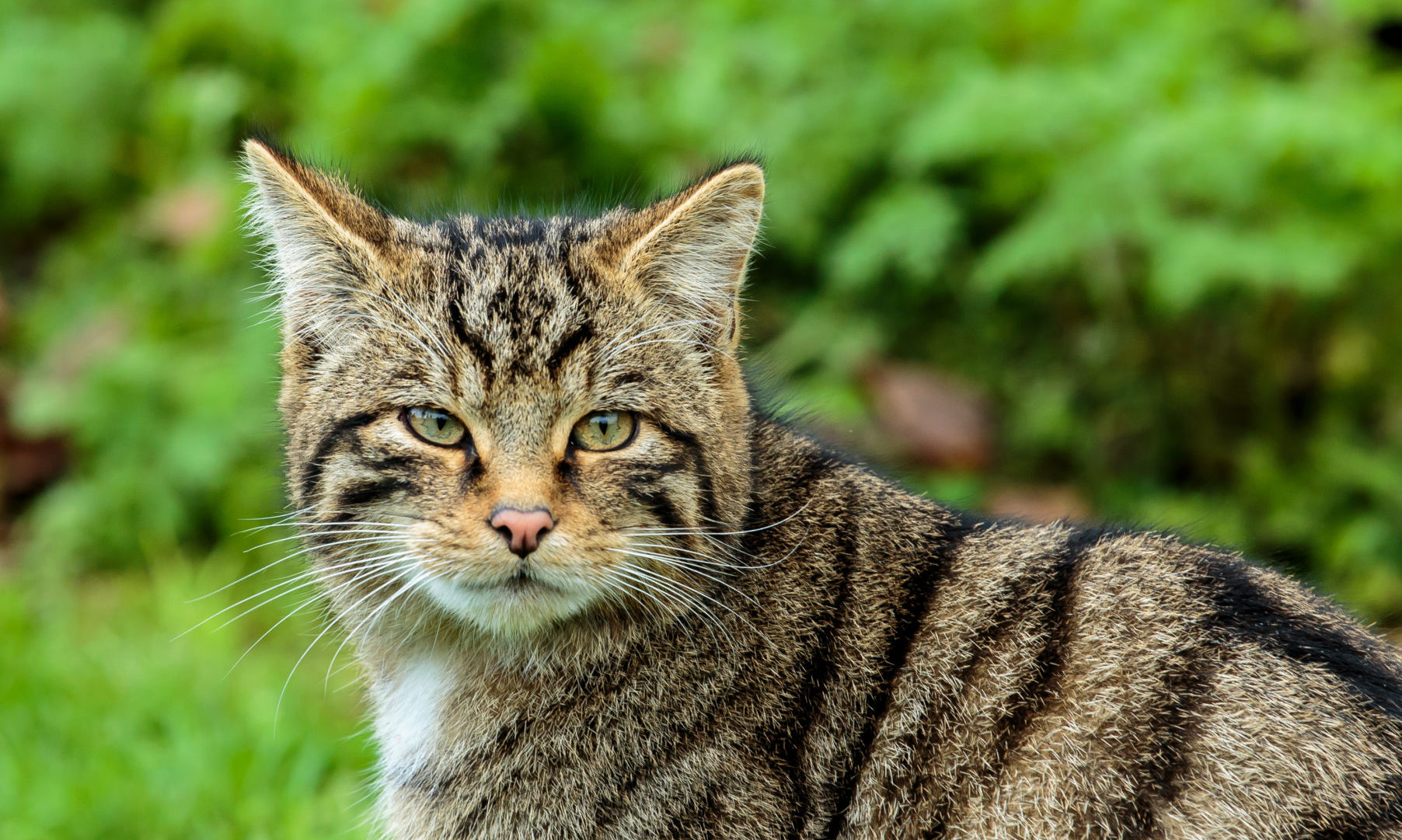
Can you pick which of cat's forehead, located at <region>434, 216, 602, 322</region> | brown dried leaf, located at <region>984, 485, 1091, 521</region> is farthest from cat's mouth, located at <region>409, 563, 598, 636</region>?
brown dried leaf, located at <region>984, 485, 1091, 521</region>

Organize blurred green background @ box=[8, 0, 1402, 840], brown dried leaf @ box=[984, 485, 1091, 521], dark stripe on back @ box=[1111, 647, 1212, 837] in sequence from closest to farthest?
dark stripe on back @ box=[1111, 647, 1212, 837] < blurred green background @ box=[8, 0, 1402, 840] < brown dried leaf @ box=[984, 485, 1091, 521]

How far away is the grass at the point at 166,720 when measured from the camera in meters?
4.29

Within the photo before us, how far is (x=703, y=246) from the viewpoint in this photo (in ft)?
10.9

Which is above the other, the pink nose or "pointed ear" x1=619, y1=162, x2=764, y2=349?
"pointed ear" x1=619, y1=162, x2=764, y2=349

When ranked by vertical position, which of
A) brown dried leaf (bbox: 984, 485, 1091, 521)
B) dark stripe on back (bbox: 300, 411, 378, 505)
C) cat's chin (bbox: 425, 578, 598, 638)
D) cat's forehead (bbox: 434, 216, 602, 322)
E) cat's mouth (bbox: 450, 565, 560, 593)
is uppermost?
cat's forehead (bbox: 434, 216, 602, 322)

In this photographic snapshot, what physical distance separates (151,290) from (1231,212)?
17.8ft

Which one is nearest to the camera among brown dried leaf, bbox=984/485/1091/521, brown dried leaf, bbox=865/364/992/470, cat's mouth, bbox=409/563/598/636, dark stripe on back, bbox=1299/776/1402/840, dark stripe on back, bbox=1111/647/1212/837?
dark stripe on back, bbox=1299/776/1402/840

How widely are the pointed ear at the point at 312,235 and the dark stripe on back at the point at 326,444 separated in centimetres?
29

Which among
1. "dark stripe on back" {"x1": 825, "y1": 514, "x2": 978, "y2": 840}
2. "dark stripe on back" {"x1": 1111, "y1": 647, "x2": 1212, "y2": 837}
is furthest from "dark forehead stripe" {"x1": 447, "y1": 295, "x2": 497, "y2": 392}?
"dark stripe on back" {"x1": 1111, "y1": 647, "x2": 1212, "y2": 837}

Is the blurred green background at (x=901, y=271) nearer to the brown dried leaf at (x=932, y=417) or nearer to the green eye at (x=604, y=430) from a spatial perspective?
the brown dried leaf at (x=932, y=417)

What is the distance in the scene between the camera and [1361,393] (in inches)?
239

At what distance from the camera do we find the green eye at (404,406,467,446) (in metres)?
3.09

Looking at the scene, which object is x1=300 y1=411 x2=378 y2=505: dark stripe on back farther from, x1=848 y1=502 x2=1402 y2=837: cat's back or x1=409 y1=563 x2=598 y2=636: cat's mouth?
x1=848 y1=502 x2=1402 y2=837: cat's back

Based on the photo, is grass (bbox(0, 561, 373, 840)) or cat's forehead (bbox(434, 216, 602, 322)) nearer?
cat's forehead (bbox(434, 216, 602, 322))
